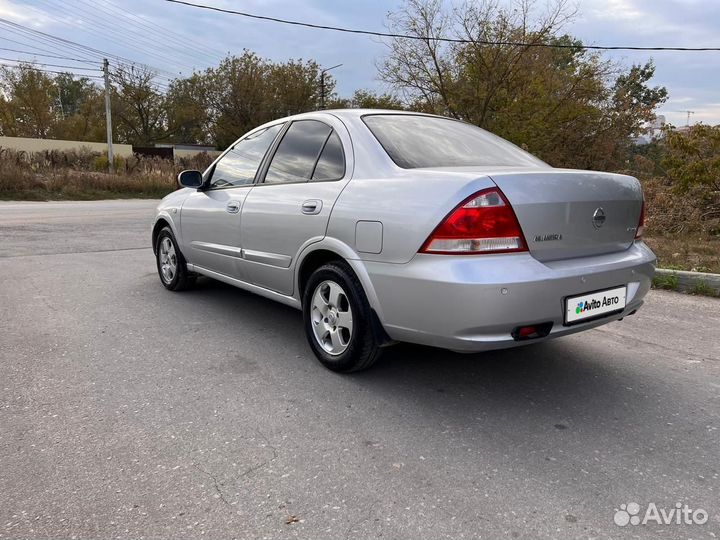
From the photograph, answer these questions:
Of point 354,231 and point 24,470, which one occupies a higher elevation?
point 354,231

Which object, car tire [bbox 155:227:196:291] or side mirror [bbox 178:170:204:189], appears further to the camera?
car tire [bbox 155:227:196:291]

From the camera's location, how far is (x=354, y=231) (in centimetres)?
308

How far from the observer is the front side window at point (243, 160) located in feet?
14.1

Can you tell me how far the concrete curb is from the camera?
557cm

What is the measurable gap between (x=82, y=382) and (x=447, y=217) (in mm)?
2361

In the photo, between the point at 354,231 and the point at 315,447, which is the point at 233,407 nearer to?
the point at 315,447

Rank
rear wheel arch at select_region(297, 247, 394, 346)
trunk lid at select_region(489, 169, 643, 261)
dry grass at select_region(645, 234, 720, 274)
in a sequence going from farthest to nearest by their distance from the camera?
dry grass at select_region(645, 234, 720, 274) → rear wheel arch at select_region(297, 247, 394, 346) → trunk lid at select_region(489, 169, 643, 261)

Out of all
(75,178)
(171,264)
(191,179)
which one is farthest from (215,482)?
(75,178)

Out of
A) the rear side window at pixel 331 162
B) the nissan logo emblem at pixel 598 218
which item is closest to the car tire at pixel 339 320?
the rear side window at pixel 331 162

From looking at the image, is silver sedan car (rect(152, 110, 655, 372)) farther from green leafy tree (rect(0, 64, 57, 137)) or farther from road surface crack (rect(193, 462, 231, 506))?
green leafy tree (rect(0, 64, 57, 137))

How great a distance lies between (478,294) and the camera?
2539 millimetres

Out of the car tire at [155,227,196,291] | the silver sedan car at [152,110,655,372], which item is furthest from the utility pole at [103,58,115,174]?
the silver sedan car at [152,110,655,372]

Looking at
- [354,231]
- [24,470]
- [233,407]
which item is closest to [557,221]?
[354,231]

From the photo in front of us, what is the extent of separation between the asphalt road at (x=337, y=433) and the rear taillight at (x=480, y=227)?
2.98 ft
